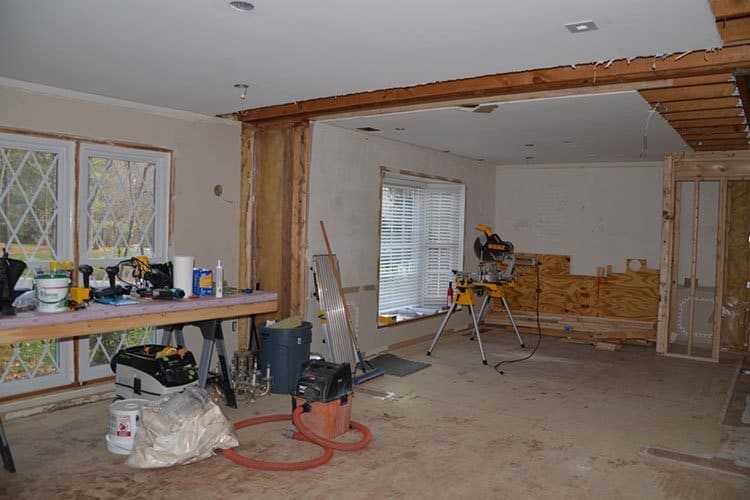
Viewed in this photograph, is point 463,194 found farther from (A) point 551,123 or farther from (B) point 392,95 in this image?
(B) point 392,95

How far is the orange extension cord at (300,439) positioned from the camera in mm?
3395

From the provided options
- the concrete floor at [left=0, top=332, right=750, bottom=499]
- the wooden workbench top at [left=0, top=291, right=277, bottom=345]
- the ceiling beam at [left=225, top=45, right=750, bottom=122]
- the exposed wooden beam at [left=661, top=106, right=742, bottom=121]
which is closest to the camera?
the wooden workbench top at [left=0, top=291, right=277, bottom=345]

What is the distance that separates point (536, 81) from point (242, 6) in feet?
6.64

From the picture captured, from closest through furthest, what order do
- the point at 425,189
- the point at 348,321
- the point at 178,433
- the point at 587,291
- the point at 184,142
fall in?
the point at 178,433 → the point at 184,142 → the point at 348,321 → the point at 425,189 → the point at 587,291

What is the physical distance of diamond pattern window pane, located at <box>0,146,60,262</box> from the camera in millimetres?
4114

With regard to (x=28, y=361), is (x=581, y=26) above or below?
above

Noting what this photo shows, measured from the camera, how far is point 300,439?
3.90 m

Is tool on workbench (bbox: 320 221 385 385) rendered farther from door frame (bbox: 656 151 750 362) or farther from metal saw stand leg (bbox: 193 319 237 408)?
door frame (bbox: 656 151 750 362)

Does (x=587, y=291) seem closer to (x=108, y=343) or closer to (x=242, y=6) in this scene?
(x=108, y=343)

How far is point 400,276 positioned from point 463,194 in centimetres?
166

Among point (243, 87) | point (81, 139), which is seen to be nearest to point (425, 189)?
point (243, 87)

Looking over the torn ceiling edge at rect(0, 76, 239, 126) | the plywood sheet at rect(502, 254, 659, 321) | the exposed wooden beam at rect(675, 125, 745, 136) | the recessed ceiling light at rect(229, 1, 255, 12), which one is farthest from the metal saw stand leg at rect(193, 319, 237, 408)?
the plywood sheet at rect(502, 254, 659, 321)

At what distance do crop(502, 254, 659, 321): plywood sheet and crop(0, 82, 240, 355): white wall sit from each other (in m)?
4.73

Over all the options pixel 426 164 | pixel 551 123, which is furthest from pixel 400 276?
pixel 551 123
